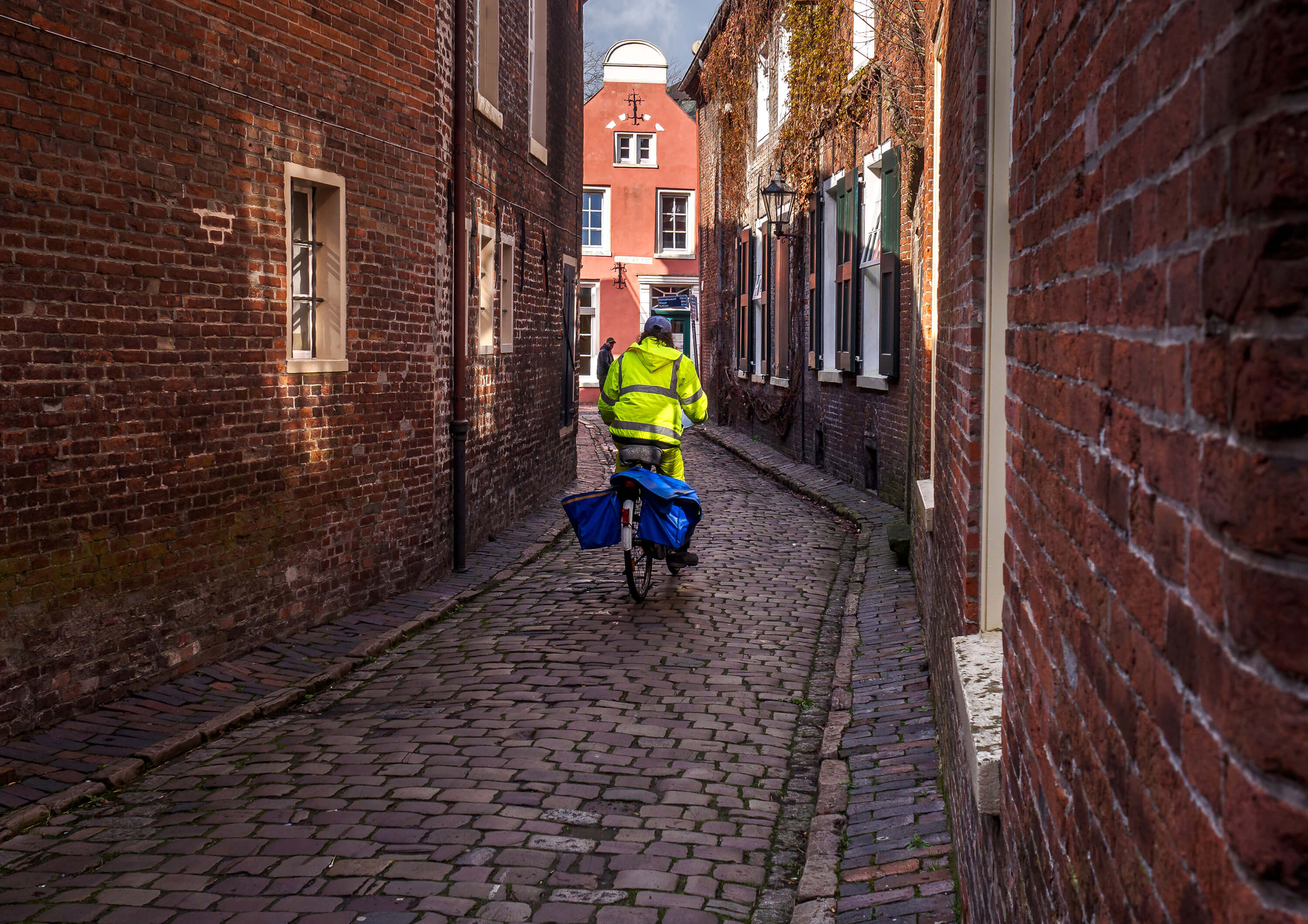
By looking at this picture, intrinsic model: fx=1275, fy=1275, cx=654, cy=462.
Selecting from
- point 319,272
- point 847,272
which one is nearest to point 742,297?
point 847,272

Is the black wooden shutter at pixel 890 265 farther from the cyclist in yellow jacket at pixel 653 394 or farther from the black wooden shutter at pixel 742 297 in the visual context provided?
the black wooden shutter at pixel 742 297

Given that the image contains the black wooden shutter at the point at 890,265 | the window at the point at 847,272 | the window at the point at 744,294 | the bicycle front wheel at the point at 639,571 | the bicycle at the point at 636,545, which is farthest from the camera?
the window at the point at 744,294

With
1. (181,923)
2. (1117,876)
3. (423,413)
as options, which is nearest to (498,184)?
(423,413)

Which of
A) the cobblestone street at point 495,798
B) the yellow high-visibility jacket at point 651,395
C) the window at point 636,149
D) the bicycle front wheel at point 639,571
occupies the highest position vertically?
the window at point 636,149

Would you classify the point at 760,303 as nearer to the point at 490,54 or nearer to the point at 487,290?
the point at 487,290

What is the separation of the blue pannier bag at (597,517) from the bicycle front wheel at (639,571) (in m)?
0.16

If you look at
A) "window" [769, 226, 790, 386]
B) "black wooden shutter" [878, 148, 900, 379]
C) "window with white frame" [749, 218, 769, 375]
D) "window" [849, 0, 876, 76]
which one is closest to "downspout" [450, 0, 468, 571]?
"black wooden shutter" [878, 148, 900, 379]

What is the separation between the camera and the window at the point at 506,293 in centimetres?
1351

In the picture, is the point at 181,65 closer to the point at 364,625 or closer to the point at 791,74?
the point at 364,625

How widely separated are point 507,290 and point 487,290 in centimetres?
97

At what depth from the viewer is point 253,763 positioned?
559cm

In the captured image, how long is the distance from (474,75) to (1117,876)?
437 inches

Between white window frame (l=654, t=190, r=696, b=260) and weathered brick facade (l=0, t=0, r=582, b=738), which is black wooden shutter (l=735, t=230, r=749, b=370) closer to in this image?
white window frame (l=654, t=190, r=696, b=260)

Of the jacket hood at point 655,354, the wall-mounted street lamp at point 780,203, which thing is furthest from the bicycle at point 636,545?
the wall-mounted street lamp at point 780,203
